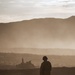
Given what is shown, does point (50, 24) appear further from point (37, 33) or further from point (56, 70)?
point (56, 70)

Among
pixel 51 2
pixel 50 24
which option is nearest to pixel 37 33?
pixel 50 24

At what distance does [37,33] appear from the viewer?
1398 centimetres

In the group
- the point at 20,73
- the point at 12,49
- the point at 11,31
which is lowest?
the point at 20,73

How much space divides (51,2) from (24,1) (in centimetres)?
129

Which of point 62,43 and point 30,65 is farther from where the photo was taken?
point 62,43

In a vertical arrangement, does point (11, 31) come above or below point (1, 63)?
above

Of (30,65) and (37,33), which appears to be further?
(37,33)

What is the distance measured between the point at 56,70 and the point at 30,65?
4.16 ft

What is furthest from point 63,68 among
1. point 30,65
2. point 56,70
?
point 30,65

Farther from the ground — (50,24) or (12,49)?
(50,24)

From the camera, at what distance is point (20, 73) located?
12469 mm

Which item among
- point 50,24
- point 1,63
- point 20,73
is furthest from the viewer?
point 50,24

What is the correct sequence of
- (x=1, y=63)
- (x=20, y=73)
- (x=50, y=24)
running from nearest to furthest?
(x=20, y=73) → (x=1, y=63) → (x=50, y=24)

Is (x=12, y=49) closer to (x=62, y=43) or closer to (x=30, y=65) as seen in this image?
(x=30, y=65)
